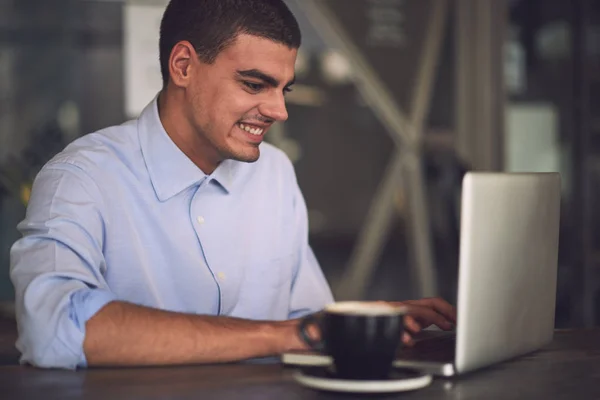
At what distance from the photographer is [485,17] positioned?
5090 millimetres

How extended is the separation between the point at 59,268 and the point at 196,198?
1.50 ft

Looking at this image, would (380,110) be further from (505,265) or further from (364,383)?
(364,383)

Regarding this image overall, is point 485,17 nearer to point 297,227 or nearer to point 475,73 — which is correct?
point 475,73

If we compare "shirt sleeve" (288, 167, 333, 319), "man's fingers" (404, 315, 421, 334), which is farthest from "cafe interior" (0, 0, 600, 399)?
"man's fingers" (404, 315, 421, 334)

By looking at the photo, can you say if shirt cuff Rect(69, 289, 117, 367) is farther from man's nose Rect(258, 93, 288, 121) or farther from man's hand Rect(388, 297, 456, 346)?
man's nose Rect(258, 93, 288, 121)

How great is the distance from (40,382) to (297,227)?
0.93 metres

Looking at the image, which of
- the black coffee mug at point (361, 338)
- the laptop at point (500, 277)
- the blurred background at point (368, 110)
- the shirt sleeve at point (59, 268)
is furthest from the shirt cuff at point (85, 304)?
the blurred background at point (368, 110)

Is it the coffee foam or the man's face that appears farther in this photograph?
the man's face

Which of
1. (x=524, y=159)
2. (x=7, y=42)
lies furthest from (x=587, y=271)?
(x=7, y=42)

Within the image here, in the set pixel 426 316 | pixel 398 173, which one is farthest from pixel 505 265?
pixel 398 173

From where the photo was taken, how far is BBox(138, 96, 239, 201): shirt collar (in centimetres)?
178

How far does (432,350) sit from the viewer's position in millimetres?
1378

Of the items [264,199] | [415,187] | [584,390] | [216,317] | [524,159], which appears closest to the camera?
[584,390]

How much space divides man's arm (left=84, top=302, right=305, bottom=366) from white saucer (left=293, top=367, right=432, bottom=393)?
229 mm
